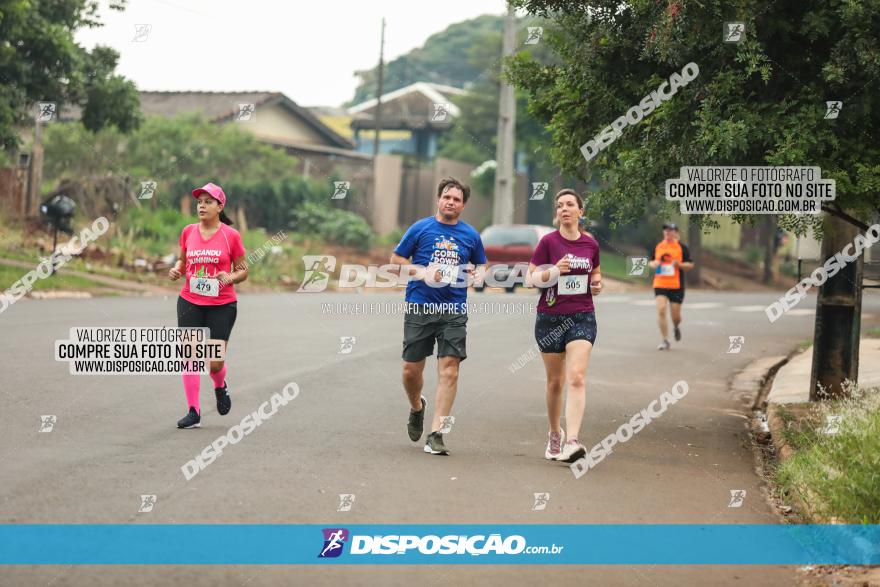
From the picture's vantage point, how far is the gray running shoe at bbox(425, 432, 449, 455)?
9016 mm

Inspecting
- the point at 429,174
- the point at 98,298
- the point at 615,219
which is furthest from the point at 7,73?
the point at 429,174

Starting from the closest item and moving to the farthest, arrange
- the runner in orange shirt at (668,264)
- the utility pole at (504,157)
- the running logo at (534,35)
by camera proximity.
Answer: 1. the running logo at (534,35)
2. the runner in orange shirt at (668,264)
3. the utility pole at (504,157)

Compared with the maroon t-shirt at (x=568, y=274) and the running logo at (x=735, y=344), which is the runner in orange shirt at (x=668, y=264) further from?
the maroon t-shirt at (x=568, y=274)

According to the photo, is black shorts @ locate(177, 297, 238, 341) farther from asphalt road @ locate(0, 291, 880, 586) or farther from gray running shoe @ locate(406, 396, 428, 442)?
gray running shoe @ locate(406, 396, 428, 442)

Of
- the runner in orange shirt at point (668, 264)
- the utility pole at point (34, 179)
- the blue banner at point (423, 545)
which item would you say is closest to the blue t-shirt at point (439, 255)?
the blue banner at point (423, 545)

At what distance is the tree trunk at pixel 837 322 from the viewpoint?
11.2 m

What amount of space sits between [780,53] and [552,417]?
10.7ft

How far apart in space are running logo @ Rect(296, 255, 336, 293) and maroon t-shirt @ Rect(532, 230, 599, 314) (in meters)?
20.7

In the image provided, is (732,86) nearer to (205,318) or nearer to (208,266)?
(208,266)

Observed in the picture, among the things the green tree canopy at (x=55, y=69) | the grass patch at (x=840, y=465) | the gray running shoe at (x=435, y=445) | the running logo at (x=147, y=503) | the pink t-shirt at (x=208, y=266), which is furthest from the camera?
Result: the green tree canopy at (x=55, y=69)

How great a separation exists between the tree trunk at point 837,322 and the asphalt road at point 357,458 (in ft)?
2.96

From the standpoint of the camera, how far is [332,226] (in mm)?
39406

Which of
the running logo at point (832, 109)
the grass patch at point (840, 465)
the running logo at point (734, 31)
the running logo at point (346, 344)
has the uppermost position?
the running logo at point (734, 31)

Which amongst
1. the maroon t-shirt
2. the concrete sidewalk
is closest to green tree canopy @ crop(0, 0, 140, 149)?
the concrete sidewalk
